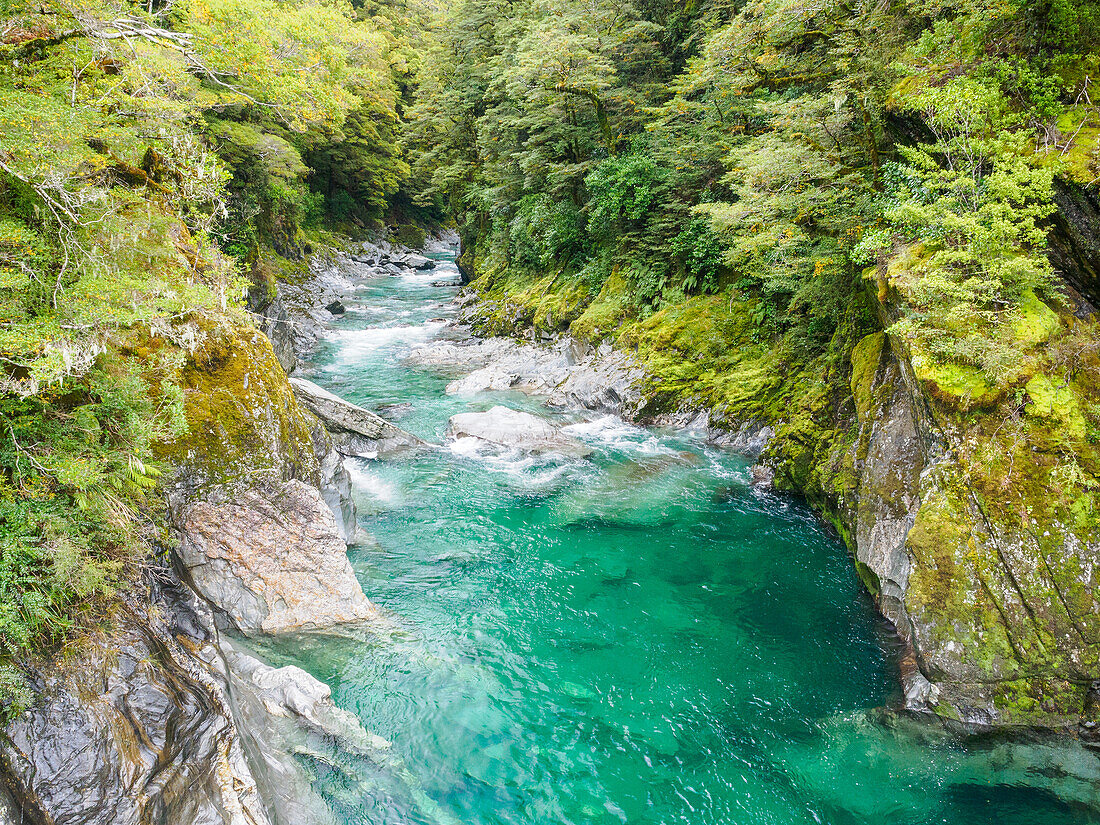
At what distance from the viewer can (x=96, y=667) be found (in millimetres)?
4527

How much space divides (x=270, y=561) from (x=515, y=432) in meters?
7.17

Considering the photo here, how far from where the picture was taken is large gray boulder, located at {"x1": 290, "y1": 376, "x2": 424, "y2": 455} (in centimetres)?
1272

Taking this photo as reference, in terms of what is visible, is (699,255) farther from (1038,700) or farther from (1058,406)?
(1038,700)

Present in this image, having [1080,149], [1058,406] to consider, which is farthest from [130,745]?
[1080,149]

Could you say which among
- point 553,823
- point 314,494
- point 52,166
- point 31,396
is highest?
point 52,166

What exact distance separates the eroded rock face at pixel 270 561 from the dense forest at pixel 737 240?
1.18 meters

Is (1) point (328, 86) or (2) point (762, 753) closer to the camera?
(2) point (762, 753)

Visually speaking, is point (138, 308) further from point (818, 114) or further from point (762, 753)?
point (818, 114)

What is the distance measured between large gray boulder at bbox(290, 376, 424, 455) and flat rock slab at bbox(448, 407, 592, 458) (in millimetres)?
1329

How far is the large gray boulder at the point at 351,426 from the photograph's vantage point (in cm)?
1272

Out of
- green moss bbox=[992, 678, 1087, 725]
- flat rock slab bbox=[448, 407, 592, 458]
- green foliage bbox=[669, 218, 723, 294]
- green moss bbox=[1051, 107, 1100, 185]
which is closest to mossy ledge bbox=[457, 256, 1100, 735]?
green moss bbox=[992, 678, 1087, 725]

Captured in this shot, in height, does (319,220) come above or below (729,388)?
above

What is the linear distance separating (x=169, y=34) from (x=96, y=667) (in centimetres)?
643

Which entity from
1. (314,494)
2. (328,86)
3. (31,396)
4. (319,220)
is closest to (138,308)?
(31,396)
